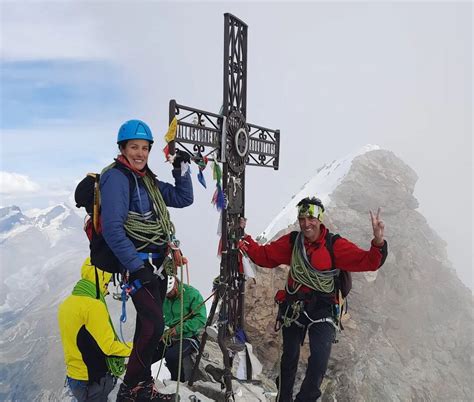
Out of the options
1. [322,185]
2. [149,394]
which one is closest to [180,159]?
[149,394]

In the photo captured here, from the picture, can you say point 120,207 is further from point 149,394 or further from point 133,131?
point 149,394

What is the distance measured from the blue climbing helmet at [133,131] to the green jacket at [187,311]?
108 inches

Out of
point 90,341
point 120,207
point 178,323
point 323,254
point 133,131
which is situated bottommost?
point 178,323

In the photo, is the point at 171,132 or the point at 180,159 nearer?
the point at 180,159

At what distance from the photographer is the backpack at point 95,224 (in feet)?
13.1

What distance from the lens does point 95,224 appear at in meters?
4.00

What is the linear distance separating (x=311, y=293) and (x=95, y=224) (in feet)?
9.93

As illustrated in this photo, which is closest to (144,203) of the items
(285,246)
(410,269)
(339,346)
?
(285,246)

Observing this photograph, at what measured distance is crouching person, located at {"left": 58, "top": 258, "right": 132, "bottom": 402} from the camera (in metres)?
4.29

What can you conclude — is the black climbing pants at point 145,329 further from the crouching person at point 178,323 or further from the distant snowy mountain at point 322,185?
the distant snowy mountain at point 322,185

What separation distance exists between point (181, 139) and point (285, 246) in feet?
7.01

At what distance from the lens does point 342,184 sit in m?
24.1

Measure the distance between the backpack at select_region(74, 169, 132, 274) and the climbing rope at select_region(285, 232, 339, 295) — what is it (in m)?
2.42

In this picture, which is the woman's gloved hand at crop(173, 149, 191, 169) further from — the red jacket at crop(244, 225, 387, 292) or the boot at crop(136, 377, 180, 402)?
the boot at crop(136, 377, 180, 402)
